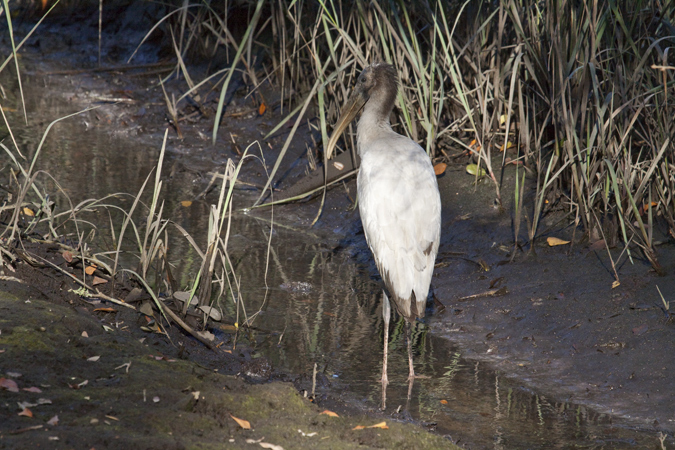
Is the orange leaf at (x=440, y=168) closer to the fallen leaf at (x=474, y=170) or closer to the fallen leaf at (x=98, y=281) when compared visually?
the fallen leaf at (x=474, y=170)

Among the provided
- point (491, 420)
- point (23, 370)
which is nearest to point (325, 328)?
point (491, 420)

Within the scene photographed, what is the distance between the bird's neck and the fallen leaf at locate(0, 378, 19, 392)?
10.1 feet

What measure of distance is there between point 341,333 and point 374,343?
0.72 feet

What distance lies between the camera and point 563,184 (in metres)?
5.41

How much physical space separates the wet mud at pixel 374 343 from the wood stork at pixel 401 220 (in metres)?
0.35

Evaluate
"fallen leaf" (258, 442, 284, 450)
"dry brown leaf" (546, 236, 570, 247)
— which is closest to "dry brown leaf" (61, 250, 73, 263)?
"fallen leaf" (258, 442, 284, 450)

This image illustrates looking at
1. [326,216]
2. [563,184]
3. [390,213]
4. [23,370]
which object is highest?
[23,370]

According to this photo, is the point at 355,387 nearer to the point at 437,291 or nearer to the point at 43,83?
the point at 437,291

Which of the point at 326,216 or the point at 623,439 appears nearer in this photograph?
the point at 623,439

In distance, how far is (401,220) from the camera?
4418mm

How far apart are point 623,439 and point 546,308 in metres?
1.26

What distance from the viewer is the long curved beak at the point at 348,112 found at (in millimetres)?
5637

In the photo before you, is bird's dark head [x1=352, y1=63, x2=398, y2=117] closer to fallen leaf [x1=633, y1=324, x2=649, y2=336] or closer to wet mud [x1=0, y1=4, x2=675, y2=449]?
wet mud [x1=0, y1=4, x2=675, y2=449]

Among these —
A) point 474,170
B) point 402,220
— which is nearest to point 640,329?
point 402,220
